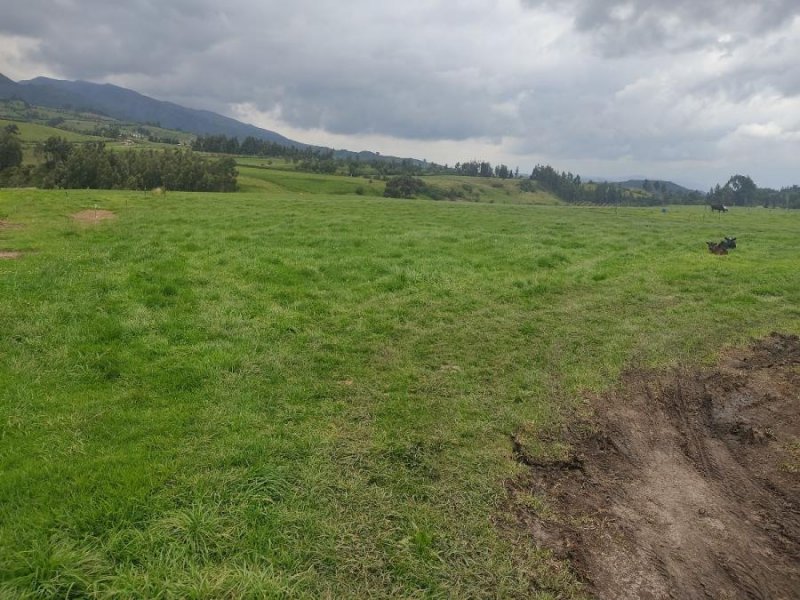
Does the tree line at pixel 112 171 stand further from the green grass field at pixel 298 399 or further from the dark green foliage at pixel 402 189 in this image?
the green grass field at pixel 298 399

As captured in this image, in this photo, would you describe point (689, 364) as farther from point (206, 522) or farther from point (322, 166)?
point (322, 166)

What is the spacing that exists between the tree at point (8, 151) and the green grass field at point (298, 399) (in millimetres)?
94910

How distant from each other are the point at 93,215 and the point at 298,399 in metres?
26.1

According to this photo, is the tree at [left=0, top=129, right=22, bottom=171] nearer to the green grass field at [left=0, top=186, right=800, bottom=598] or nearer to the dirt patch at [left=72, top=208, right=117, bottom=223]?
the dirt patch at [left=72, top=208, right=117, bottom=223]

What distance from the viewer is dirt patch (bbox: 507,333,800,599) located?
4859 mm

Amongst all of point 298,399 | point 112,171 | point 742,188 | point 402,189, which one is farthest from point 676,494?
point 742,188

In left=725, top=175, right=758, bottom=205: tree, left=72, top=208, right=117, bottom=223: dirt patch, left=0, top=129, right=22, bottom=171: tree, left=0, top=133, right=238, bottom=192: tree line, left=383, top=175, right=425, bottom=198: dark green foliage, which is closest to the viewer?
left=72, top=208, right=117, bottom=223: dirt patch

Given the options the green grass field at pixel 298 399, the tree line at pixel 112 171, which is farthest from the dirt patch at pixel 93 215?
the tree line at pixel 112 171

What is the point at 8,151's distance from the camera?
294 ft

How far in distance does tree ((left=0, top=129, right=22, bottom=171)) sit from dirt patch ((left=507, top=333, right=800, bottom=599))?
4516 inches

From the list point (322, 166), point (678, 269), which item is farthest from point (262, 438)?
point (322, 166)

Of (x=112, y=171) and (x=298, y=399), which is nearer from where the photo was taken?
(x=298, y=399)

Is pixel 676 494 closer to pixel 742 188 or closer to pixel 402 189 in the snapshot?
pixel 402 189

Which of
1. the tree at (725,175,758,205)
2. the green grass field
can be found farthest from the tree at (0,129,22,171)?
the tree at (725,175,758,205)
